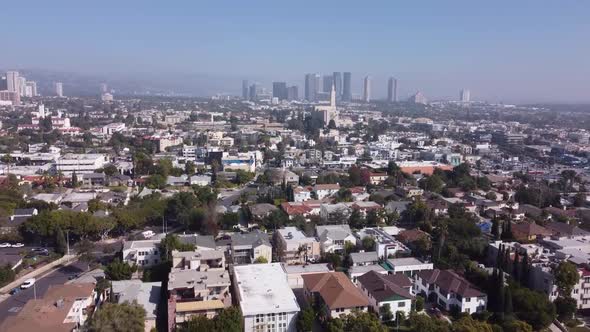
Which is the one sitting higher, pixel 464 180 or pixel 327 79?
pixel 327 79

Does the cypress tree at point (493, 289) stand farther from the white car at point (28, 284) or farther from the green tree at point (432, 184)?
the green tree at point (432, 184)

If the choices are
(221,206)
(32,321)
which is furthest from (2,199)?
(32,321)

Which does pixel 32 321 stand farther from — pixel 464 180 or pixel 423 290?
pixel 464 180

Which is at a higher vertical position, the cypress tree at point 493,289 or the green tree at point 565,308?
the cypress tree at point 493,289

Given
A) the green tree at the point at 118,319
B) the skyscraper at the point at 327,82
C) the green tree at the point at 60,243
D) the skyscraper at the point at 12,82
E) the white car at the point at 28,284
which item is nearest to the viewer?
the green tree at the point at 118,319

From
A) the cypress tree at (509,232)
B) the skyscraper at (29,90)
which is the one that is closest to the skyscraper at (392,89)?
the skyscraper at (29,90)

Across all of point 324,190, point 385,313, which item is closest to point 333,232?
point 385,313
